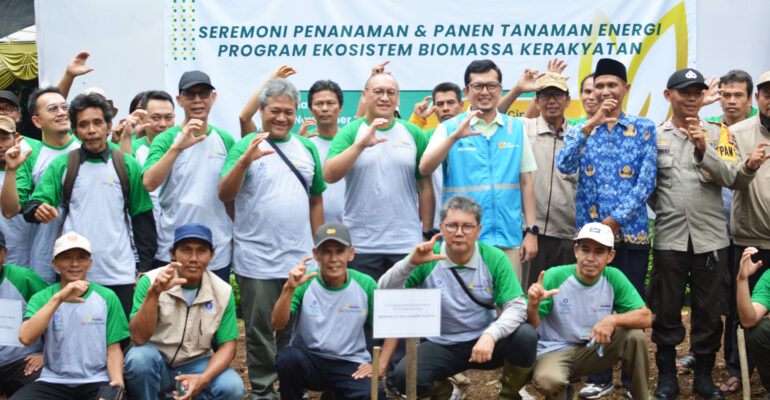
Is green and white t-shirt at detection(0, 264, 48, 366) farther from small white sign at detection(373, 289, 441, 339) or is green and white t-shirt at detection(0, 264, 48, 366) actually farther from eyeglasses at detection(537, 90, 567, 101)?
eyeglasses at detection(537, 90, 567, 101)

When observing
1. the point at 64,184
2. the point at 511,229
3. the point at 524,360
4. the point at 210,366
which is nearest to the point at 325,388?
the point at 210,366

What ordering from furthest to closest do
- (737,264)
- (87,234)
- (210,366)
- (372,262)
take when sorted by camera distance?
(737,264) → (372,262) → (87,234) → (210,366)

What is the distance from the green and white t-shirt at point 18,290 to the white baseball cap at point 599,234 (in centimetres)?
343

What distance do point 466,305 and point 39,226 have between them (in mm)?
2824

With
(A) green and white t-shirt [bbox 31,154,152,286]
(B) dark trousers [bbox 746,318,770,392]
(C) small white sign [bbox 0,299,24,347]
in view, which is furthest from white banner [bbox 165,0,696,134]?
(C) small white sign [bbox 0,299,24,347]

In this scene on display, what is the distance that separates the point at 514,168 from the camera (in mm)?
5309

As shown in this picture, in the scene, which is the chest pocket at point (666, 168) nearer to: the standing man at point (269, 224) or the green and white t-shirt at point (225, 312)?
the standing man at point (269, 224)

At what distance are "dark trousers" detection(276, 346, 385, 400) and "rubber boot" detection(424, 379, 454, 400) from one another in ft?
1.15

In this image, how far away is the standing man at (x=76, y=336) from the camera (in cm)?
447

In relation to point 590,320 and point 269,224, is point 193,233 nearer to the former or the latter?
point 269,224

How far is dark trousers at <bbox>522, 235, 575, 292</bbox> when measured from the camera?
227 inches

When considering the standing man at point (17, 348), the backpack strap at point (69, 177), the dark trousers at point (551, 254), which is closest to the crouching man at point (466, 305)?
the dark trousers at point (551, 254)

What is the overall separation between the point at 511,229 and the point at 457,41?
3246 mm

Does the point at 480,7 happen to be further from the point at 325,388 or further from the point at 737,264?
the point at 325,388
